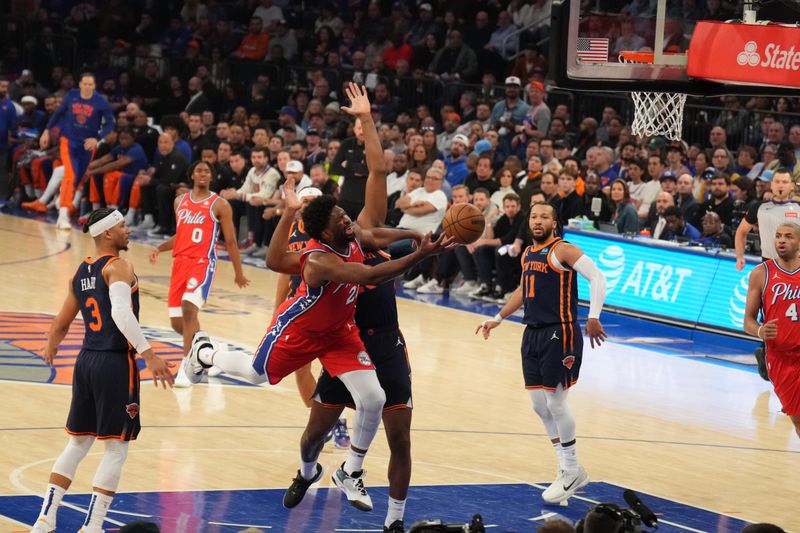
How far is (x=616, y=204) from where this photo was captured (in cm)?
1705

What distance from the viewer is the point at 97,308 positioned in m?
7.50

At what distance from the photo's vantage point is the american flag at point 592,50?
11.0 meters

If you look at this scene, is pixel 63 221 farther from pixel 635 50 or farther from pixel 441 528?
pixel 441 528

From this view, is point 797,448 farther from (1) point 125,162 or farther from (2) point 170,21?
(2) point 170,21

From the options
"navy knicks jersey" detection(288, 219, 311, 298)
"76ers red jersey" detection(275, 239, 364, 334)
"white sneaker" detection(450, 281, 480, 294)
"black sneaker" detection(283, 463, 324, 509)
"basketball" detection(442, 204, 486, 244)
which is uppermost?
"basketball" detection(442, 204, 486, 244)

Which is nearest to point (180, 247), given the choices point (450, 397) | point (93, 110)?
point (450, 397)

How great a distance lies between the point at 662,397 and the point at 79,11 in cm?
2098

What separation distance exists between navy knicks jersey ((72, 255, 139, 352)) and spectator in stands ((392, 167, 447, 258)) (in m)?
9.91

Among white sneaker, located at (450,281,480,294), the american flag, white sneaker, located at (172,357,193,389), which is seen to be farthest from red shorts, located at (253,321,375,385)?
white sneaker, located at (450,281,480,294)

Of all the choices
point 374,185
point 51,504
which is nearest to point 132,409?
point 51,504

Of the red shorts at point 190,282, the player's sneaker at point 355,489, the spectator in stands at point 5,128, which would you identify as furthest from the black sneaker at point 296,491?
the spectator in stands at point 5,128

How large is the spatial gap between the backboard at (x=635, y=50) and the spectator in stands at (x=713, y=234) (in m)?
4.77

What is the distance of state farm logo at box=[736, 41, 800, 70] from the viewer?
10047 mm

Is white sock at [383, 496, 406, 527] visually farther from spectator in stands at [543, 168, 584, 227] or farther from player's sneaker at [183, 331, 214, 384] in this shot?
spectator in stands at [543, 168, 584, 227]
